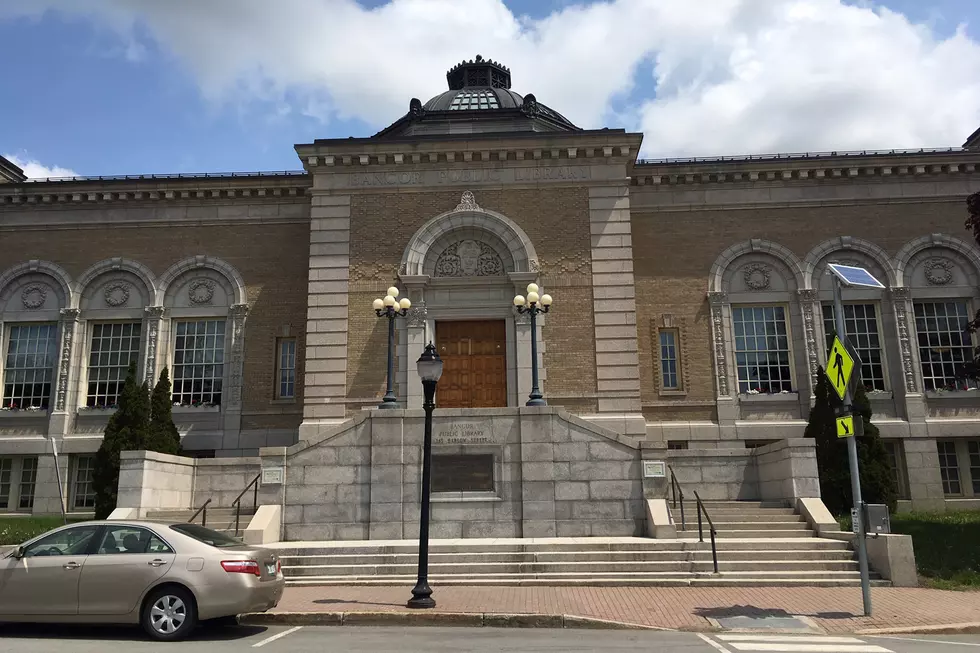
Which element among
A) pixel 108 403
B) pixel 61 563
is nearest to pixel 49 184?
pixel 108 403

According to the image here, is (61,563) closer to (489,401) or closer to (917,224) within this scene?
(489,401)

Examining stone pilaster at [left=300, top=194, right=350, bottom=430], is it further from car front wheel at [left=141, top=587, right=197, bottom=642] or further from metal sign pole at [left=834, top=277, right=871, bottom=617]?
metal sign pole at [left=834, top=277, right=871, bottom=617]

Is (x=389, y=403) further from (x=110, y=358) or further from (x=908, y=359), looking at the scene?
(x=908, y=359)

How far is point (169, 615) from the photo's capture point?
976cm

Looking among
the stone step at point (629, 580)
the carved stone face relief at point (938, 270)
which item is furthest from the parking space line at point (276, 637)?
the carved stone face relief at point (938, 270)

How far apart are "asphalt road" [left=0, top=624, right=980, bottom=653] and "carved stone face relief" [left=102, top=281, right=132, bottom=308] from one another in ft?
58.6

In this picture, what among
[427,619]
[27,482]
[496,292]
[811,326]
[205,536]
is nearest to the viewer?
[205,536]

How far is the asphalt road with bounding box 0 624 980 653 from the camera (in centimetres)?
923

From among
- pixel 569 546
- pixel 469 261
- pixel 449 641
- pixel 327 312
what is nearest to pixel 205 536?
pixel 449 641

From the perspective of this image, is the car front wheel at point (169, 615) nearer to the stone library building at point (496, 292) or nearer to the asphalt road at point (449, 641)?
the asphalt road at point (449, 641)

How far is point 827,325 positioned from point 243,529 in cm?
1876

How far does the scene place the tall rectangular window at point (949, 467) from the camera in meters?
24.2

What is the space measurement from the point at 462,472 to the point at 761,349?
12421 mm

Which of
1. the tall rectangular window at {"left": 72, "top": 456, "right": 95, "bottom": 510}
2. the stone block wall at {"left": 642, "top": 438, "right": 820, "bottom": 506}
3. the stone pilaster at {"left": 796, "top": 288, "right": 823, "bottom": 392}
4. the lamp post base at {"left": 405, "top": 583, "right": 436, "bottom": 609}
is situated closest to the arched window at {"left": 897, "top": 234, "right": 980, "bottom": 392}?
the stone pilaster at {"left": 796, "top": 288, "right": 823, "bottom": 392}
